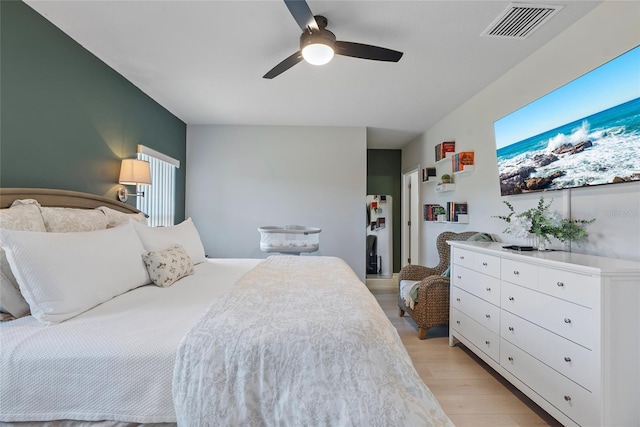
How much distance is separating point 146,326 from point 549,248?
2590mm

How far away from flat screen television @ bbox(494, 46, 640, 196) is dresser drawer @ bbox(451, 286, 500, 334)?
0.98 meters

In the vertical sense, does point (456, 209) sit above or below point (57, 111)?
below

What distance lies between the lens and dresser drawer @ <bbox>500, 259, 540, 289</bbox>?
1.75 meters

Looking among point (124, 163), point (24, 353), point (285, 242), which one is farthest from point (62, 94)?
→ point (285, 242)

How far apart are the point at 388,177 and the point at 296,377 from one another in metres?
5.40

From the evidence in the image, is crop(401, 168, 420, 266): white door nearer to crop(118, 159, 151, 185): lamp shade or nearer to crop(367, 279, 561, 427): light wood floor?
crop(367, 279, 561, 427): light wood floor

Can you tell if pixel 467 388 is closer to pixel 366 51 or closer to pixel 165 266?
pixel 165 266

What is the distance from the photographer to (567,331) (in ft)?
4.97

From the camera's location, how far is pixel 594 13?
1.86 meters

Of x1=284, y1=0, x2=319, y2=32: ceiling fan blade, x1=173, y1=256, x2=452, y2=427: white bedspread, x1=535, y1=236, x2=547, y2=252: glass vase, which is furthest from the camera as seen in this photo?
x1=535, y1=236, x2=547, y2=252: glass vase

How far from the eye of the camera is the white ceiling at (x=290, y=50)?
1.92 meters

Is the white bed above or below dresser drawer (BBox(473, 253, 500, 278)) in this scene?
below

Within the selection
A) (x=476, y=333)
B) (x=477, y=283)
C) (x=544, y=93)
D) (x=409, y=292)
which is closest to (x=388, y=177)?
(x=409, y=292)

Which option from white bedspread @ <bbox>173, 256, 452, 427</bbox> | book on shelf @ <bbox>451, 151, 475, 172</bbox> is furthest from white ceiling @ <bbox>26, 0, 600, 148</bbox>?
white bedspread @ <bbox>173, 256, 452, 427</bbox>
